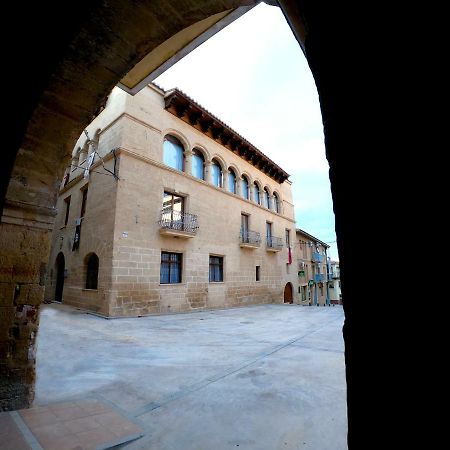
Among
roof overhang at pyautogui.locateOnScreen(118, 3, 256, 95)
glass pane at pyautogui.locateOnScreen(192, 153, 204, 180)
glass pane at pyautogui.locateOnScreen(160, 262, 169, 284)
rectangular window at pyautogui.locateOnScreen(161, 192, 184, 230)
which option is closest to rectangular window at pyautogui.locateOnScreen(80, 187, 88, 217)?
rectangular window at pyautogui.locateOnScreen(161, 192, 184, 230)

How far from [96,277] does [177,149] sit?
6.46m

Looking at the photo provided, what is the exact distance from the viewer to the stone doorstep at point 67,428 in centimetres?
193

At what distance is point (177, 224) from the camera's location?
36.6 ft

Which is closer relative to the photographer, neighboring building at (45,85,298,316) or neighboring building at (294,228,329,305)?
neighboring building at (45,85,298,316)

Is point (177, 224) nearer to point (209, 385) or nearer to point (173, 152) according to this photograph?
point (173, 152)

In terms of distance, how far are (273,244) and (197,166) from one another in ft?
23.7

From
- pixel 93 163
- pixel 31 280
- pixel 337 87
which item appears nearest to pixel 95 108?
pixel 31 280

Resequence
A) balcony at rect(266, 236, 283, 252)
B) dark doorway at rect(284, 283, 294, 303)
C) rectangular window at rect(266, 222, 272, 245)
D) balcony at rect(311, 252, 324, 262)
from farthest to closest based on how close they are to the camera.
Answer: balcony at rect(311, 252, 324, 262)
dark doorway at rect(284, 283, 294, 303)
rectangular window at rect(266, 222, 272, 245)
balcony at rect(266, 236, 283, 252)

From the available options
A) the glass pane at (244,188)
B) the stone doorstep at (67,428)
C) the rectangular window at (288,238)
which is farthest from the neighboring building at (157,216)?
the stone doorstep at (67,428)

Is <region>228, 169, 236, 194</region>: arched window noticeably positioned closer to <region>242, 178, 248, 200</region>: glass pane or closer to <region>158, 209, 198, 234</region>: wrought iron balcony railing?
<region>242, 178, 248, 200</region>: glass pane

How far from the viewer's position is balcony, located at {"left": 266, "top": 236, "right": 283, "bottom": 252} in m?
16.6

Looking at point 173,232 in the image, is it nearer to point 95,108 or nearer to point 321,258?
point 95,108

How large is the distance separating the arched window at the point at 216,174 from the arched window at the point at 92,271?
264 inches

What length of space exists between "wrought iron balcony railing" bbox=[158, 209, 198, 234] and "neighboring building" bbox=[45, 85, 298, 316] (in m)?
0.05
